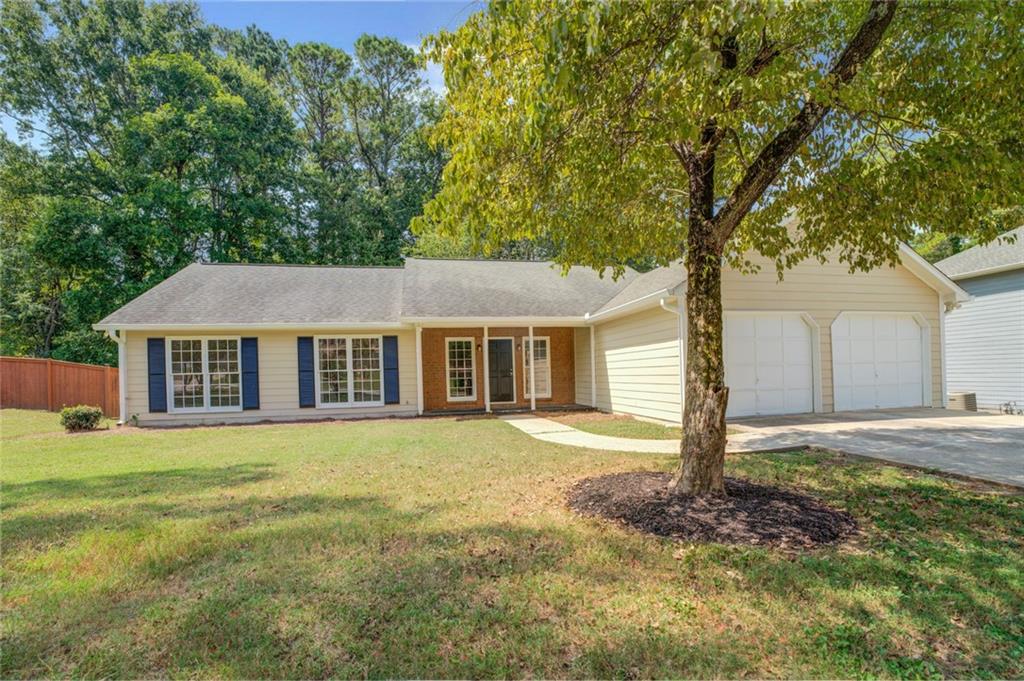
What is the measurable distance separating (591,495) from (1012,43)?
5.32 metres

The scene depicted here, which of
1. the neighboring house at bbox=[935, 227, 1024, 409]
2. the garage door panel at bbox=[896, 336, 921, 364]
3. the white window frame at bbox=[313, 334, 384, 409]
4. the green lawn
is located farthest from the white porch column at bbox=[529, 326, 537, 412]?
the neighboring house at bbox=[935, 227, 1024, 409]

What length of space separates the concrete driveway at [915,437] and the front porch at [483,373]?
6.51 m

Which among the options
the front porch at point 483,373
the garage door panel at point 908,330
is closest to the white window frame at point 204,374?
the front porch at point 483,373

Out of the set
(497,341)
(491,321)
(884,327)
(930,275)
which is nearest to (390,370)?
(491,321)

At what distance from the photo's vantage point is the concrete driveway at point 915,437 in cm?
645

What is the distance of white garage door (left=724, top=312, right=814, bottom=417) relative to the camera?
1117 cm

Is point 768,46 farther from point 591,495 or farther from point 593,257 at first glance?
point 591,495

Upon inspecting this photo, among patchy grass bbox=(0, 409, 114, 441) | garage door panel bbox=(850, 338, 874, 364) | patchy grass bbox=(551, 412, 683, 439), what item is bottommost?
patchy grass bbox=(551, 412, 683, 439)

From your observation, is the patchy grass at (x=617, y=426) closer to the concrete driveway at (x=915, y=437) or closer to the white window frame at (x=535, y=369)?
the concrete driveway at (x=915, y=437)

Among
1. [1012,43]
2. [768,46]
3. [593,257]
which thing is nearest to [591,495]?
[593,257]

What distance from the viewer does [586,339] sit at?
1583cm

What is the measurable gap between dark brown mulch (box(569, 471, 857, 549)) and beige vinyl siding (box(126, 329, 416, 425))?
9.71 metres

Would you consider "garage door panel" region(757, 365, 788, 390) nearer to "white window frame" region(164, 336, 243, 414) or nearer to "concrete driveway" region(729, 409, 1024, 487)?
"concrete driveway" region(729, 409, 1024, 487)

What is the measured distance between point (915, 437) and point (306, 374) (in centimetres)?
1331
